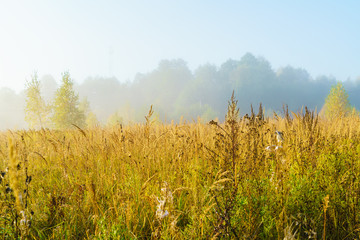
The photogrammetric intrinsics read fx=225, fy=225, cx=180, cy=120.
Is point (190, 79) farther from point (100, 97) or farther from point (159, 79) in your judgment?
point (100, 97)

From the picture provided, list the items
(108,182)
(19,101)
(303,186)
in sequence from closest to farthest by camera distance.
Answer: (303,186), (108,182), (19,101)

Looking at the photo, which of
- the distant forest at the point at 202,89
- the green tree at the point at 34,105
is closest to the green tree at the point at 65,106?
the green tree at the point at 34,105

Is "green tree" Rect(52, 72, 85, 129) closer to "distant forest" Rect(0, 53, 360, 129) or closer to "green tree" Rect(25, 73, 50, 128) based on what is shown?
"green tree" Rect(25, 73, 50, 128)

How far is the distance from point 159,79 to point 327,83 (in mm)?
106627

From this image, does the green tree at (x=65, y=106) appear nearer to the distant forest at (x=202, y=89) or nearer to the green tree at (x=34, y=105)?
the green tree at (x=34, y=105)

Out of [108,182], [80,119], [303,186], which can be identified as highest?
[80,119]

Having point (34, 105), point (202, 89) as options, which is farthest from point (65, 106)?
point (202, 89)

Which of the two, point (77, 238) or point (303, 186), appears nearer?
point (77, 238)

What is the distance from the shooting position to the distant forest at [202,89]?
386ft

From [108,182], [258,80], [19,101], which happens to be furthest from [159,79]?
[108,182]

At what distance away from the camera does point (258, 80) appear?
12875 centimetres

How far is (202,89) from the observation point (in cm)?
12331

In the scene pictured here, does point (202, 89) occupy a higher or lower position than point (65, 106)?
higher

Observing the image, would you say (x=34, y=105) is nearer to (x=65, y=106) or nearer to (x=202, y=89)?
(x=65, y=106)
